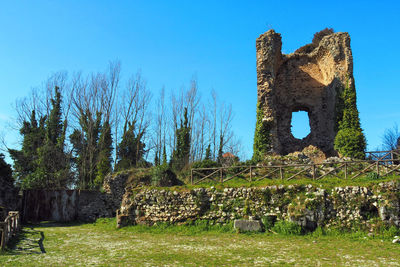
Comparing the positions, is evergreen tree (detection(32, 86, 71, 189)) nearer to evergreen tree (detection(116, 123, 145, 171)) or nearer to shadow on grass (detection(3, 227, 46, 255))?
evergreen tree (detection(116, 123, 145, 171))

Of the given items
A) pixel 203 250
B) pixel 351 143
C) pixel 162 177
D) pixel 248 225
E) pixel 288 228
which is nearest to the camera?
pixel 203 250

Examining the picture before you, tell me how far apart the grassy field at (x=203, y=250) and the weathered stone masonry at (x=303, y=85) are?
1270 cm

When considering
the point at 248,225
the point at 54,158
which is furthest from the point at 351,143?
the point at 54,158

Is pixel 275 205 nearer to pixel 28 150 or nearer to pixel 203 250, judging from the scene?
pixel 203 250

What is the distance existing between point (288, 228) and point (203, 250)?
372cm

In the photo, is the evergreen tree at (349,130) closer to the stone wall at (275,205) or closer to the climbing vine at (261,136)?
the climbing vine at (261,136)

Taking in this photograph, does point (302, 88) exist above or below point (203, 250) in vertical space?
above

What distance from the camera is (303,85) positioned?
80.7ft

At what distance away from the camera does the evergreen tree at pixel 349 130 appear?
19.2m

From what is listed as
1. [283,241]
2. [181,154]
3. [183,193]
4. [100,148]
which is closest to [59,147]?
[100,148]

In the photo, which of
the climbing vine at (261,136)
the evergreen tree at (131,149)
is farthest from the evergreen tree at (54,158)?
the climbing vine at (261,136)

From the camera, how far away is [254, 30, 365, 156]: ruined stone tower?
2142 cm

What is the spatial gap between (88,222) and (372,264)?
14580mm

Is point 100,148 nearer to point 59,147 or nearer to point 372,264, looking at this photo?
point 59,147
